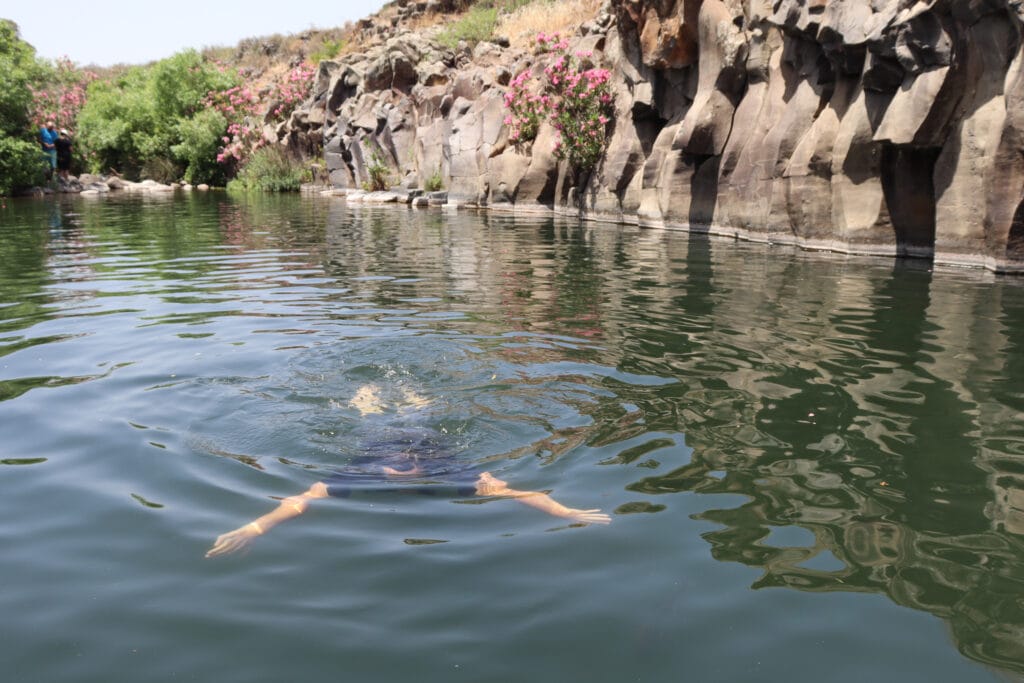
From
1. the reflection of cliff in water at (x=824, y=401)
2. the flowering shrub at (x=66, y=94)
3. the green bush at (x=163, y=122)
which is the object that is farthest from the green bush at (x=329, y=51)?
the reflection of cliff in water at (x=824, y=401)

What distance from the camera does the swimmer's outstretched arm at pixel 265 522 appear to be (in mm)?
3562

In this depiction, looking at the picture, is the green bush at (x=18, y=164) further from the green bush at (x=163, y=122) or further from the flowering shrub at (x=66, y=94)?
the green bush at (x=163, y=122)

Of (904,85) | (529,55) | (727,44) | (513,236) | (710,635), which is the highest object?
(529,55)

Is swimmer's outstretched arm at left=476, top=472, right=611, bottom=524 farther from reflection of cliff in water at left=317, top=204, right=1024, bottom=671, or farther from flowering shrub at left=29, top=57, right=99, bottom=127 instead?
flowering shrub at left=29, top=57, right=99, bottom=127

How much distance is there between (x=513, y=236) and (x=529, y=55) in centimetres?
1028

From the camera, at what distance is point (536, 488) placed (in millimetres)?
4215

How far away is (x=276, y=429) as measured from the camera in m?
5.05

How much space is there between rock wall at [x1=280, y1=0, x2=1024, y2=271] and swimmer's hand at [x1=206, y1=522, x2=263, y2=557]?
9525mm

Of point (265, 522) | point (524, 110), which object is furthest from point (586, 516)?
point (524, 110)

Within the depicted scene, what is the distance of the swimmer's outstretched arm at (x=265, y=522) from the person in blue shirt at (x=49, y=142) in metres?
30.6

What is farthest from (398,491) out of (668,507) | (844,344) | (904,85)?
(904,85)

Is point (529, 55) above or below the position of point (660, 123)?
above

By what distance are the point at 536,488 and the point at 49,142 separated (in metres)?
32.6

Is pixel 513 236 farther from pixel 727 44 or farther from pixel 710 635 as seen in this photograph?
pixel 710 635
